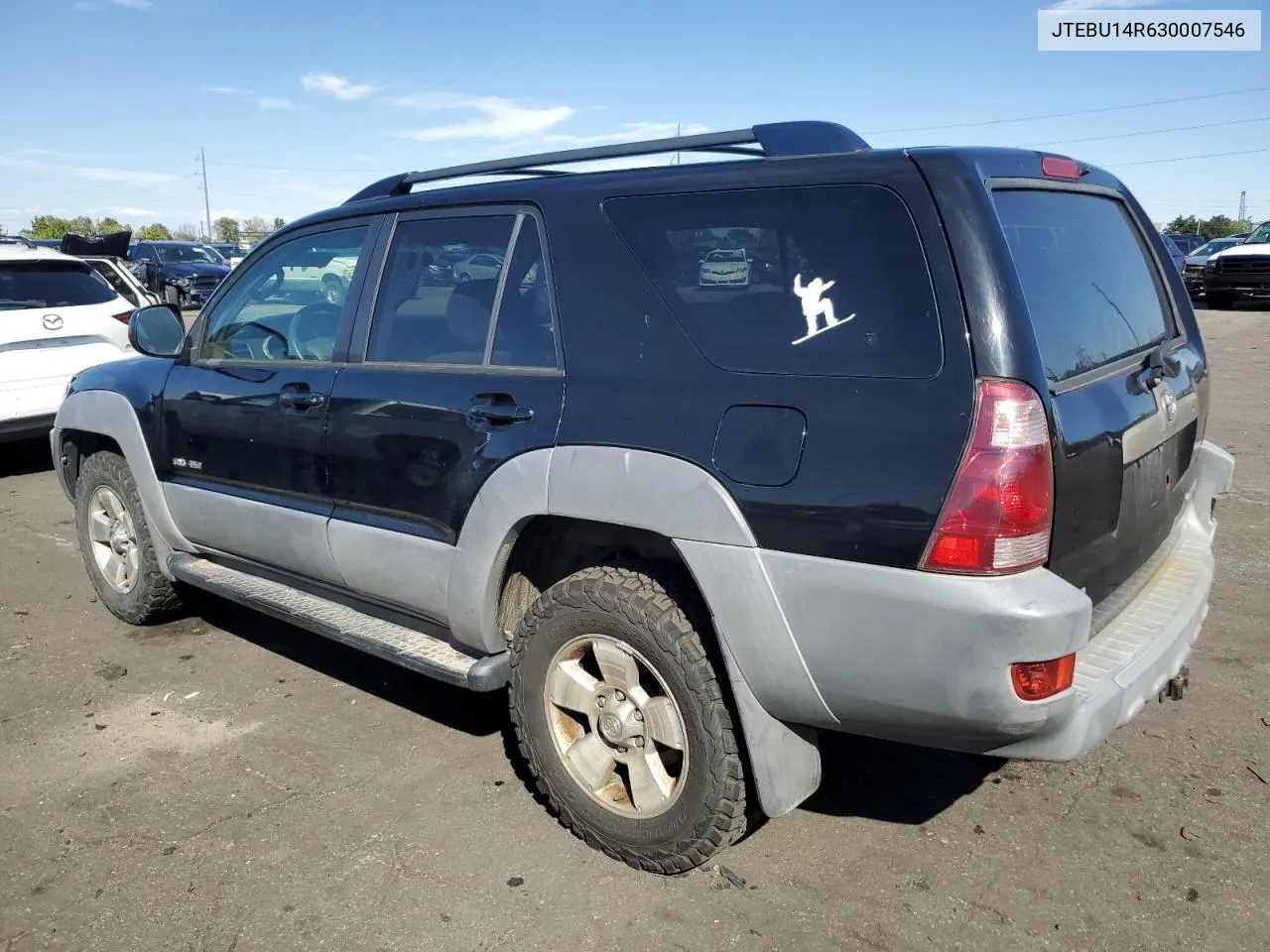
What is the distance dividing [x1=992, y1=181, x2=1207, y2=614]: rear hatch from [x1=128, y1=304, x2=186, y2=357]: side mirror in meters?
3.45

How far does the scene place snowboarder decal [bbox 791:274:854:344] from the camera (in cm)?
249

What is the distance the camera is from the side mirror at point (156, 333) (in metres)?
4.37

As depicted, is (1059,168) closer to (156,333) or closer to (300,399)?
(300,399)

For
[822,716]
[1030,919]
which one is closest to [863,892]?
[1030,919]

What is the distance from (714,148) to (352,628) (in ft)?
6.53

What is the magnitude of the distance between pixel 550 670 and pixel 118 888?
4.38ft

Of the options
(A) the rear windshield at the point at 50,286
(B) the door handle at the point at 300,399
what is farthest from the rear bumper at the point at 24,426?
(B) the door handle at the point at 300,399

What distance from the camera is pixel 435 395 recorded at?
128 inches

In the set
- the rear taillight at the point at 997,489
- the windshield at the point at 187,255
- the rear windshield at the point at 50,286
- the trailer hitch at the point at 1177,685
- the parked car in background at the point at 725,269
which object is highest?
the windshield at the point at 187,255

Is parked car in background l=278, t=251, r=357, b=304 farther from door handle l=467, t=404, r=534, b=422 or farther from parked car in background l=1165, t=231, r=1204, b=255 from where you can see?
parked car in background l=1165, t=231, r=1204, b=255

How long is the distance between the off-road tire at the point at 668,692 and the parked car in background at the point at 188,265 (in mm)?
20081

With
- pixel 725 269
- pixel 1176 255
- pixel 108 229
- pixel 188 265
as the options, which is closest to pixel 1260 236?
pixel 1176 255

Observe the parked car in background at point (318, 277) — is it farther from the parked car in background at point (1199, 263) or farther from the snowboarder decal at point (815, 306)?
the parked car in background at point (1199, 263)

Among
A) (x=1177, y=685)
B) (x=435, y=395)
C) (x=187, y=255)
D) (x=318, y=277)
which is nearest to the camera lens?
(x=1177, y=685)
